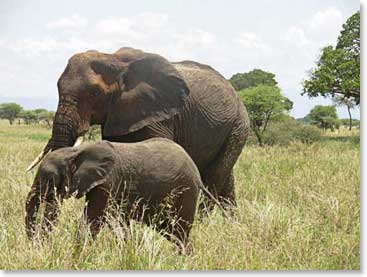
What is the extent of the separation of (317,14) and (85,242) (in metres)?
1.70

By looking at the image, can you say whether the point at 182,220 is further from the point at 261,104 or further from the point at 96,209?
the point at 261,104

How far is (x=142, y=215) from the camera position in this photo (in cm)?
279

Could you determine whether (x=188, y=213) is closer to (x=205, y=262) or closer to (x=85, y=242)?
(x=205, y=262)

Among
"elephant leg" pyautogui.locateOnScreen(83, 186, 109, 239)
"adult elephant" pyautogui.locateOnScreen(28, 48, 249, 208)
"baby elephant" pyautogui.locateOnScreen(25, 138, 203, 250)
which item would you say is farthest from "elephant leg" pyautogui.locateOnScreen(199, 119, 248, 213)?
"elephant leg" pyautogui.locateOnScreen(83, 186, 109, 239)

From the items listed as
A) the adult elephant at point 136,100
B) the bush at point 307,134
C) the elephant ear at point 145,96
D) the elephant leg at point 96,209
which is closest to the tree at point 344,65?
the adult elephant at point 136,100

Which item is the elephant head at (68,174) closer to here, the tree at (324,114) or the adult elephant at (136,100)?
the adult elephant at (136,100)

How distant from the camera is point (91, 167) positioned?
2.68 meters

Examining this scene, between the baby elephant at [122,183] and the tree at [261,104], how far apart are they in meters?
3.67

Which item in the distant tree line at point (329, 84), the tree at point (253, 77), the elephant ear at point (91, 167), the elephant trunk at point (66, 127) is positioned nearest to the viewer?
the elephant ear at point (91, 167)

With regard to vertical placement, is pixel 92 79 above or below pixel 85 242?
above

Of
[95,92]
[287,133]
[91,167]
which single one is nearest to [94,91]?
[95,92]

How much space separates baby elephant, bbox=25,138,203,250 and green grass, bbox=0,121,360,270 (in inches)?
3.8

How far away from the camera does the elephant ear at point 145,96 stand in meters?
3.26

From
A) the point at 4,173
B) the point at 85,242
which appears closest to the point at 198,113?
the point at 85,242
